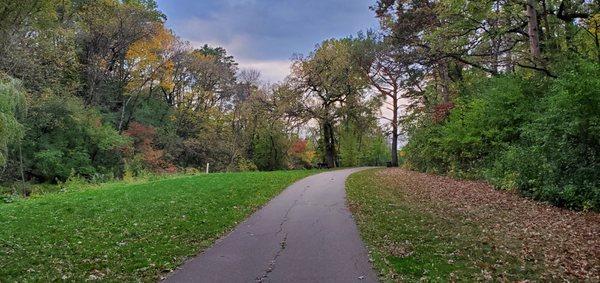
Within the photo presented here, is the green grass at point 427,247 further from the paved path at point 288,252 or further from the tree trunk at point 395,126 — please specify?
the tree trunk at point 395,126

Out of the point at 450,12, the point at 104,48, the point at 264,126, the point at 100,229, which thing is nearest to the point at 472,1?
the point at 450,12

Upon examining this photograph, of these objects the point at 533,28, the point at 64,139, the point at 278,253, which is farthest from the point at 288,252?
the point at 64,139

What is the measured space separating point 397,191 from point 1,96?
11.7 m

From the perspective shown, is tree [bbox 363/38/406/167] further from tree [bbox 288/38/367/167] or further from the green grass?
the green grass

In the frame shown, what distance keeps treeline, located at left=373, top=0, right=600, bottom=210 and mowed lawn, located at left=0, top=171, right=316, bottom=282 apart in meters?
8.57

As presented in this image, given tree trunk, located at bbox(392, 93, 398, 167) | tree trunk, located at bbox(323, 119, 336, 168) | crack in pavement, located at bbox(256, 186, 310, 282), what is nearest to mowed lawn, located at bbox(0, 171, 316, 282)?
crack in pavement, located at bbox(256, 186, 310, 282)

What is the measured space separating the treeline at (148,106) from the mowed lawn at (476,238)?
55.6 ft

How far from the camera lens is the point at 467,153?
1938cm

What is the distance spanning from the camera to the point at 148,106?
38625 millimetres

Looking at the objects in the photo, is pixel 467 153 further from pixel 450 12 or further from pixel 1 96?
pixel 1 96

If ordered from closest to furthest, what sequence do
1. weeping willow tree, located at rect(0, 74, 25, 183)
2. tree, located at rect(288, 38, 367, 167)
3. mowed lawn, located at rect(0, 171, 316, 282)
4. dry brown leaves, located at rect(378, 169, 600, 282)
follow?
1. mowed lawn, located at rect(0, 171, 316, 282)
2. dry brown leaves, located at rect(378, 169, 600, 282)
3. weeping willow tree, located at rect(0, 74, 25, 183)
4. tree, located at rect(288, 38, 367, 167)

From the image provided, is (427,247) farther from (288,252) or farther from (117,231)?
(117,231)

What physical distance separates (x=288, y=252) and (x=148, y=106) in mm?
34738

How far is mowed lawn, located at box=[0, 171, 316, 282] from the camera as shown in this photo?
6.28 meters
